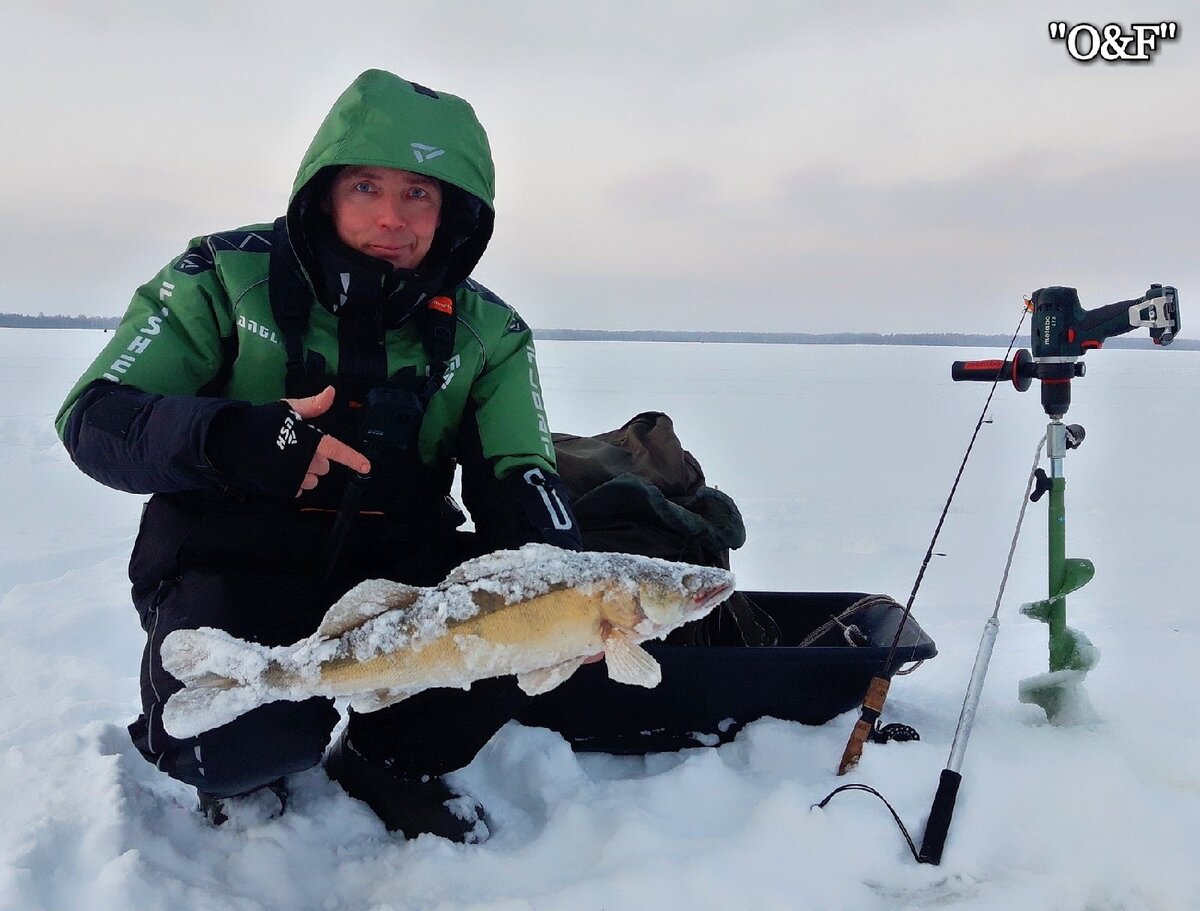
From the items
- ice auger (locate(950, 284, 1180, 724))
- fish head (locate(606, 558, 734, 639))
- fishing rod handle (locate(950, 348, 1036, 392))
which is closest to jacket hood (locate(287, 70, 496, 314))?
fish head (locate(606, 558, 734, 639))

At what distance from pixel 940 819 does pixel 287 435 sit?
77.5 inches

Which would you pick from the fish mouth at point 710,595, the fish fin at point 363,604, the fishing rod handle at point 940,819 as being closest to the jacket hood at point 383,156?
the fish fin at point 363,604

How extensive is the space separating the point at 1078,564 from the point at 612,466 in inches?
69.1

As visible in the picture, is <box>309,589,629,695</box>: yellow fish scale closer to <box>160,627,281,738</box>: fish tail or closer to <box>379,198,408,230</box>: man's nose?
<box>160,627,281,738</box>: fish tail

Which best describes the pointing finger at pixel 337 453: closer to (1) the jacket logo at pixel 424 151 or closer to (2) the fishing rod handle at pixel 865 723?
(1) the jacket logo at pixel 424 151

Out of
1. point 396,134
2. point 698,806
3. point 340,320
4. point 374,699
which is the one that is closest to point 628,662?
point 374,699

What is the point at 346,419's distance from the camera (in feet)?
8.34

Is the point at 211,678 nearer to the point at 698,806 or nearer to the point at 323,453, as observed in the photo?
the point at 323,453

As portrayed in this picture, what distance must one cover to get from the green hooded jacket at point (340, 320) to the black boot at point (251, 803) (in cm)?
95

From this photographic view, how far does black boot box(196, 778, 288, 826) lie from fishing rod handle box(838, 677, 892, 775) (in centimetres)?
169

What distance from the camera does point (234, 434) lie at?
6.42 feet

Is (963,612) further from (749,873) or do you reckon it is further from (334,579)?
(334,579)

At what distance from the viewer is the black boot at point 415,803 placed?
2.37 metres

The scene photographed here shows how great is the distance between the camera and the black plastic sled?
2697mm
